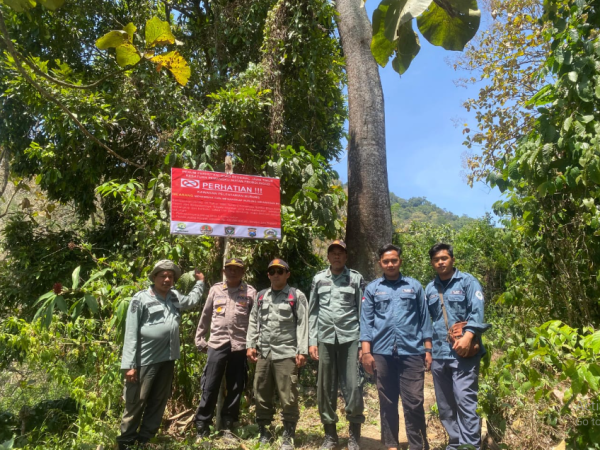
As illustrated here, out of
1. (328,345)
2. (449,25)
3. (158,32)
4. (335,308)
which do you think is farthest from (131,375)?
(449,25)

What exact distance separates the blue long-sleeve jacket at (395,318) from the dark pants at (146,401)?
1625 millimetres

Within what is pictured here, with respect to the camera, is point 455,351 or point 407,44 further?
point 455,351

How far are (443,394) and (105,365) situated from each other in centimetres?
273

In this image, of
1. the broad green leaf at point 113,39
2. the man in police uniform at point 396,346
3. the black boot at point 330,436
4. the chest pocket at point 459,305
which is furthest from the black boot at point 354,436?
the broad green leaf at point 113,39

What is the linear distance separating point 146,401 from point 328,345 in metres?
1.51

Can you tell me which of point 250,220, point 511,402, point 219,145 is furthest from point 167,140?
point 511,402

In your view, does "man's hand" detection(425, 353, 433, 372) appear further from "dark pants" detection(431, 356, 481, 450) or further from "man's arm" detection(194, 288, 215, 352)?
"man's arm" detection(194, 288, 215, 352)

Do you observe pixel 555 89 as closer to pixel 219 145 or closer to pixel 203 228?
pixel 203 228

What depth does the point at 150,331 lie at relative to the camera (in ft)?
11.0

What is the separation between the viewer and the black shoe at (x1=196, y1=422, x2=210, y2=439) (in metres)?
3.57

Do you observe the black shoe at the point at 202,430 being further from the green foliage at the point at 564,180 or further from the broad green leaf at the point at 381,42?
the broad green leaf at the point at 381,42

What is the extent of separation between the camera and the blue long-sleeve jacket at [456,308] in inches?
118

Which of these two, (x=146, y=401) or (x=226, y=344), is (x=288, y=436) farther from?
(x=146, y=401)

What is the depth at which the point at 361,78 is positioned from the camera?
586 cm
